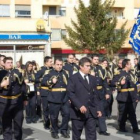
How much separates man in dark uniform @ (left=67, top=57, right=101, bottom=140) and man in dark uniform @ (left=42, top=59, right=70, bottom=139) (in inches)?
79.0

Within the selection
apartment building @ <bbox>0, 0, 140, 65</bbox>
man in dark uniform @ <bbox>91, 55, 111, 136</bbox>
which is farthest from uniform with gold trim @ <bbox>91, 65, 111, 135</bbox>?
apartment building @ <bbox>0, 0, 140, 65</bbox>

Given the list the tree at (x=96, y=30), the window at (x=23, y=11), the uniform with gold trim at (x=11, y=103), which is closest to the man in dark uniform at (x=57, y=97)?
the uniform with gold trim at (x=11, y=103)

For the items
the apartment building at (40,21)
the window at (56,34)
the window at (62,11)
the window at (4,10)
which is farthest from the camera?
the window at (62,11)

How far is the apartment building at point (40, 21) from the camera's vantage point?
88.2ft

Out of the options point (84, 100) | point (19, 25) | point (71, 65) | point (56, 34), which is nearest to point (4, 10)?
point (56, 34)

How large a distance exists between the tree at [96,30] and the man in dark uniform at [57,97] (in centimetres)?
2374

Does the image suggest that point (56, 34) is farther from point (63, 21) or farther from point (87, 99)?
point (87, 99)

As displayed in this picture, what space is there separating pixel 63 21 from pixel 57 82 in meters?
32.3

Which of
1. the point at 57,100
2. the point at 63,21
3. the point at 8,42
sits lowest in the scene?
the point at 57,100

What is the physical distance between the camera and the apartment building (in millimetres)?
26875

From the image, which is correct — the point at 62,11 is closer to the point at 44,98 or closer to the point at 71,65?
the point at 71,65

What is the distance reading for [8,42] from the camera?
88.7 ft

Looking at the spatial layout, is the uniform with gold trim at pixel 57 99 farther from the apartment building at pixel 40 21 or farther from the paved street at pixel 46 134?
the apartment building at pixel 40 21

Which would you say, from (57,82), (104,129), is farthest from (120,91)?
(57,82)
